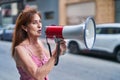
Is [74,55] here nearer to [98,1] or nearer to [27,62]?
[98,1]

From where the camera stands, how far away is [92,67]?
10.5 m

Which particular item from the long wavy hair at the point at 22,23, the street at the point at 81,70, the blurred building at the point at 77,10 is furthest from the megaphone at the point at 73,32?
the blurred building at the point at 77,10

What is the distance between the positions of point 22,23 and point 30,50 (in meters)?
0.22

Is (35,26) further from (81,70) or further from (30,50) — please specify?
(81,70)

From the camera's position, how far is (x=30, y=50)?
2.26 meters

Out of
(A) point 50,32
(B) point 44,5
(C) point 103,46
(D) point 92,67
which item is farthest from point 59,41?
(B) point 44,5

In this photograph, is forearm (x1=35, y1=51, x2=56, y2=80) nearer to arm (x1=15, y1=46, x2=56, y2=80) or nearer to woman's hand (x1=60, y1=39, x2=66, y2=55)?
arm (x1=15, y1=46, x2=56, y2=80)

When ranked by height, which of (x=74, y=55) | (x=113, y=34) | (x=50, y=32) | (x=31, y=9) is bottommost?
(x=74, y=55)

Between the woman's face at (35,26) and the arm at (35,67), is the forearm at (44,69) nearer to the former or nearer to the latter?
the arm at (35,67)

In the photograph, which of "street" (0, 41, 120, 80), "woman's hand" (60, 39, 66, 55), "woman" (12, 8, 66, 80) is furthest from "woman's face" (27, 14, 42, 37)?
"street" (0, 41, 120, 80)

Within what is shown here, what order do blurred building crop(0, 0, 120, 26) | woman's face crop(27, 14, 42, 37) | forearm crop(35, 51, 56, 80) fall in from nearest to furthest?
forearm crop(35, 51, 56, 80), woman's face crop(27, 14, 42, 37), blurred building crop(0, 0, 120, 26)

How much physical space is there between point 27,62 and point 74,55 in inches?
471

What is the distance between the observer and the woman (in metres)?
2.14

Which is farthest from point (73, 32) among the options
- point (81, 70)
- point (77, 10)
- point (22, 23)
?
point (77, 10)
